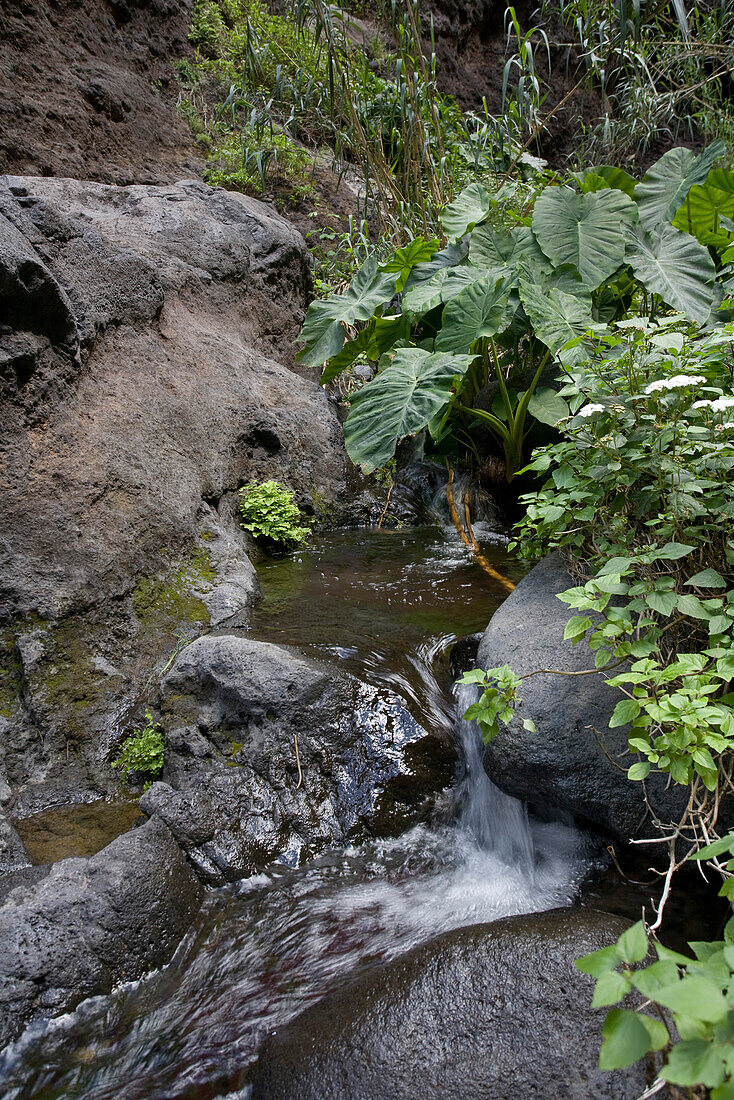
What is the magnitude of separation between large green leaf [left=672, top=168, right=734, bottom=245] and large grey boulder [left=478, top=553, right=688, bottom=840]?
244cm

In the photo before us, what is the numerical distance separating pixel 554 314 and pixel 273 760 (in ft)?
7.33

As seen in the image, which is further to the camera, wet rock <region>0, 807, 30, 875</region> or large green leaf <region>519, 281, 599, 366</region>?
large green leaf <region>519, 281, 599, 366</region>

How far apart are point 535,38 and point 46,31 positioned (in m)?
7.71

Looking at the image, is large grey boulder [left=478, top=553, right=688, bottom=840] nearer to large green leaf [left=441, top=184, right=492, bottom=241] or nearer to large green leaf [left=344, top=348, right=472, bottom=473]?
large green leaf [left=344, top=348, right=472, bottom=473]

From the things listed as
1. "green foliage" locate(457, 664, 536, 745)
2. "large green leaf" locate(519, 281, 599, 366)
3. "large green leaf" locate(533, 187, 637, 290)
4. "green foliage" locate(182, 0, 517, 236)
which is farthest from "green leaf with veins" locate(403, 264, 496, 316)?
"green foliage" locate(457, 664, 536, 745)

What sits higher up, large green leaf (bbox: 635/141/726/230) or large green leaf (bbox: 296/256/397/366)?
large green leaf (bbox: 296/256/397/366)

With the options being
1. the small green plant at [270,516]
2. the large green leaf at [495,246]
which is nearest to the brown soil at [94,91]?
the small green plant at [270,516]

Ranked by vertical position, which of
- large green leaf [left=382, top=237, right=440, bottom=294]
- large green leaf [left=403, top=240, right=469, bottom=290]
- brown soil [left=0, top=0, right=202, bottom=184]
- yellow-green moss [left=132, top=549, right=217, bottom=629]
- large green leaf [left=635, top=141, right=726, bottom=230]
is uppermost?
brown soil [left=0, top=0, right=202, bottom=184]

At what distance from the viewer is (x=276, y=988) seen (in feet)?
5.68

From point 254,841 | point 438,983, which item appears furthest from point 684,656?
point 254,841

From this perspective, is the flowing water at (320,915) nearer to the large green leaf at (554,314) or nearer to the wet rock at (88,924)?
the wet rock at (88,924)

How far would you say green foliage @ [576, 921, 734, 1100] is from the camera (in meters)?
0.73

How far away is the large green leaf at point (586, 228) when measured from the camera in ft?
10.7

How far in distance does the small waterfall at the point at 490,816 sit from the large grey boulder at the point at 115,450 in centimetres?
126
